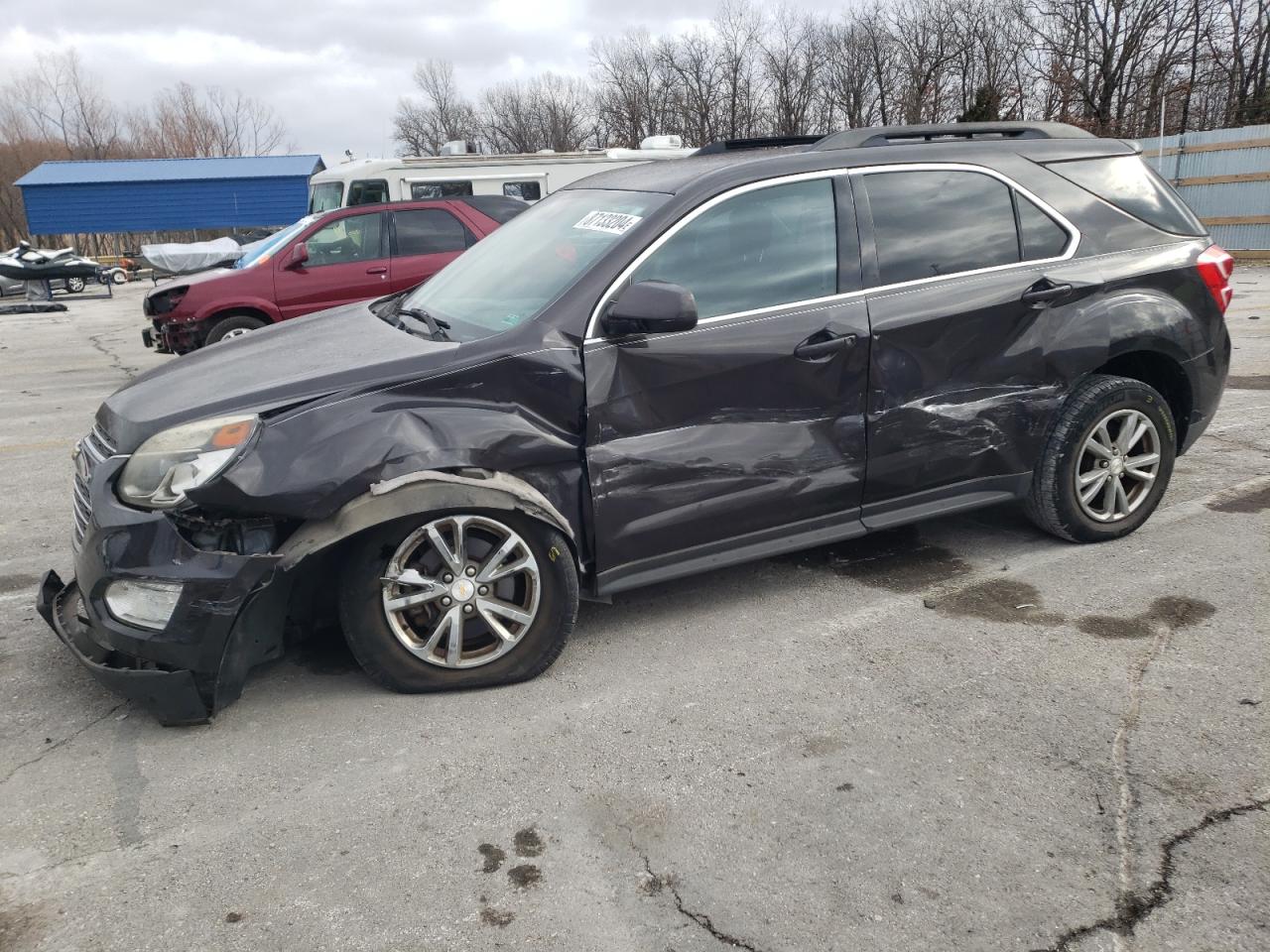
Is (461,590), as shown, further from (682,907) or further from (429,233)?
(429,233)

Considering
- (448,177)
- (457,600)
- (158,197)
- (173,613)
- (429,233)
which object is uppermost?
(158,197)

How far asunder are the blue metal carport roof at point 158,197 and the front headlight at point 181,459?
3813 cm

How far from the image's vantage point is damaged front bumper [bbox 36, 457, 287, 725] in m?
3.08

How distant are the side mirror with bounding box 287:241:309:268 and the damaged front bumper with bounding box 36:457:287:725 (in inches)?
300

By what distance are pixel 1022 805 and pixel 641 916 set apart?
1120 millimetres

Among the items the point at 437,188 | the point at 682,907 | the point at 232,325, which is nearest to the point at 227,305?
the point at 232,325

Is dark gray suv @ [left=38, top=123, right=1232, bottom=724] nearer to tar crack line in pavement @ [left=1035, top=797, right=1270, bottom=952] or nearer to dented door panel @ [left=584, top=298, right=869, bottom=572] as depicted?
dented door panel @ [left=584, top=298, right=869, bottom=572]

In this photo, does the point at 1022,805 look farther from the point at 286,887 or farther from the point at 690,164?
the point at 690,164

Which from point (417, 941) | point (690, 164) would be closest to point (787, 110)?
point (690, 164)

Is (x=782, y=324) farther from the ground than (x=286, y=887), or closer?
farther from the ground

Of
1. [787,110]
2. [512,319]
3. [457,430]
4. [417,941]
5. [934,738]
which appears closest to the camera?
[417,941]

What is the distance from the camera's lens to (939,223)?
417 cm

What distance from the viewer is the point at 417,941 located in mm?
2359

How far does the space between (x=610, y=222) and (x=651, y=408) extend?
0.82 meters
